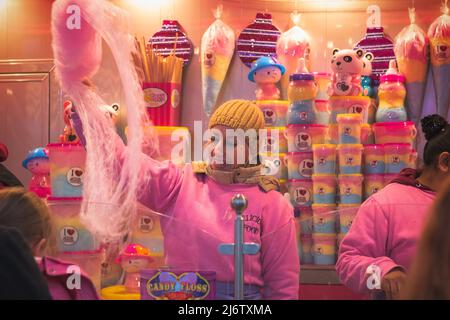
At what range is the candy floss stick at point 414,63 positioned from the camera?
4.21 m

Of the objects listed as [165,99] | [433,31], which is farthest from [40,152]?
[433,31]

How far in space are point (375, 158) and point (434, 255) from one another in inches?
107

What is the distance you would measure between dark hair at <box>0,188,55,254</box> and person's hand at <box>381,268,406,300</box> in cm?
76

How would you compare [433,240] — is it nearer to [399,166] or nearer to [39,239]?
[39,239]

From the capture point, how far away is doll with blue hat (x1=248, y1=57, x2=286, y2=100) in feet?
13.8

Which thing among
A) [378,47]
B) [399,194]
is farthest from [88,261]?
[378,47]

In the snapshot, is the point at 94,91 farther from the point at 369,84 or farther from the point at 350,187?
the point at 369,84

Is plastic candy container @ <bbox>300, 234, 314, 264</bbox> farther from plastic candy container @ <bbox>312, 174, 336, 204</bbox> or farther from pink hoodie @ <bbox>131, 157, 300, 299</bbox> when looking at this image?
plastic candy container @ <bbox>312, 174, 336, 204</bbox>

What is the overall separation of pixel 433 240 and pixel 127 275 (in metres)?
0.84

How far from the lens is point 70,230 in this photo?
1899mm

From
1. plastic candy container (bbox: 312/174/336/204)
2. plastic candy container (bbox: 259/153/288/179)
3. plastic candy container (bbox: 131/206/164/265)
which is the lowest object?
plastic candy container (bbox: 131/206/164/265)

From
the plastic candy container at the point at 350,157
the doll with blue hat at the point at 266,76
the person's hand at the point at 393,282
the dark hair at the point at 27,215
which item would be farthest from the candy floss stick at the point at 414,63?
the dark hair at the point at 27,215

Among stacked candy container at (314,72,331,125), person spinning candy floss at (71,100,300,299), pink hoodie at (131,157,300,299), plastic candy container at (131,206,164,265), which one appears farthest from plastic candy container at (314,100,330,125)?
plastic candy container at (131,206,164,265)

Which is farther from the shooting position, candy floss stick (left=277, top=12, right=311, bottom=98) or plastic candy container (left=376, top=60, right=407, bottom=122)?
candy floss stick (left=277, top=12, right=311, bottom=98)
